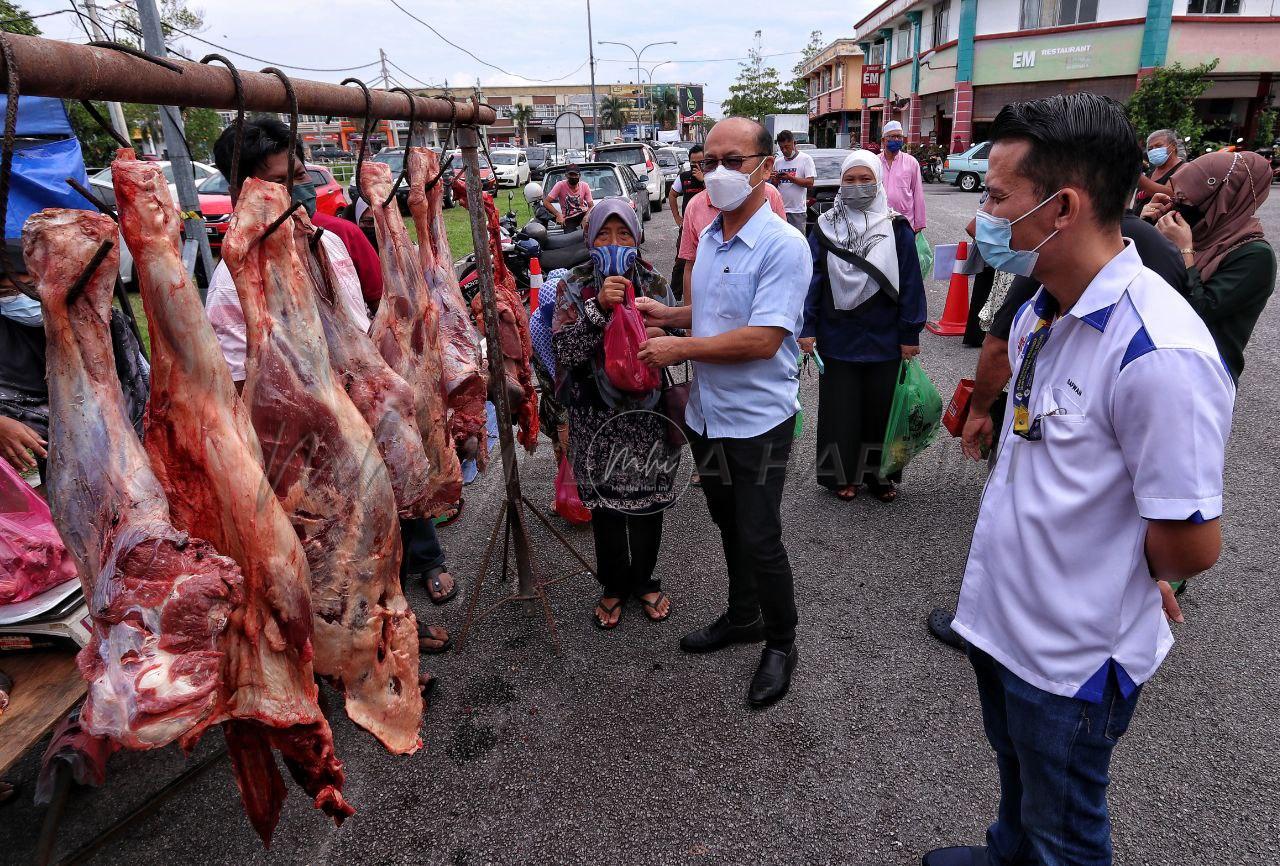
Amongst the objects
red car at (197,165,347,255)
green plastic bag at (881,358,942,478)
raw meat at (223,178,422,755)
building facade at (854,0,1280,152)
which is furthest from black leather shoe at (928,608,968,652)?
building facade at (854,0,1280,152)

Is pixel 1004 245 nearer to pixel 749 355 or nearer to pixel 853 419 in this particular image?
pixel 749 355

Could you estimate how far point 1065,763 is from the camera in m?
1.58

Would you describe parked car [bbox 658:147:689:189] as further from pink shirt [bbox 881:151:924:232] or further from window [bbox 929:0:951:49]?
pink shirt [bbox 881:151:924:232]

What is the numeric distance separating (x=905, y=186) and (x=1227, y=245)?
4.80 m

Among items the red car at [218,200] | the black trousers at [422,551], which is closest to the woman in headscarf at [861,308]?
the black trousers at [422,551]

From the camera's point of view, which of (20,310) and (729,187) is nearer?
(20,310)

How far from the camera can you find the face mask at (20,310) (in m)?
2.47

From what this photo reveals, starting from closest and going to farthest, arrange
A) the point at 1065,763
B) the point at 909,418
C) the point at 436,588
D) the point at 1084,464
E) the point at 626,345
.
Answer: the point at 1084,464, the point at 1065,763, the point at 626,345, the point at 436,588, the point at 909,418

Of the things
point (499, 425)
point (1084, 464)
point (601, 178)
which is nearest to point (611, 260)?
point (499, 425)

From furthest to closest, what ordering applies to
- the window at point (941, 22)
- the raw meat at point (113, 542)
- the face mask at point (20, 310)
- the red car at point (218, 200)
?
1. the window at point (941, 22)
2. the red car at point (218, 200)
3. the face mask at point (20, 310)
4. the raw meat at point (113, 542)

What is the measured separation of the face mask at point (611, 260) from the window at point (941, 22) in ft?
119

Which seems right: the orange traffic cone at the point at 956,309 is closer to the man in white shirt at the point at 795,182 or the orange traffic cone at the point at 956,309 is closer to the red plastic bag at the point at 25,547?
the man in white shirt at the point at 795,182

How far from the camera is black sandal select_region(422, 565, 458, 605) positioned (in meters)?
3.74

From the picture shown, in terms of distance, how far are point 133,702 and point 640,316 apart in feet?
6.88
